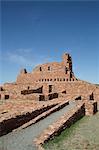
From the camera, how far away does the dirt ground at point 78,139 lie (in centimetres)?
1029

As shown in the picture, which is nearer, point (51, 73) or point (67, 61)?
point (51, 73)

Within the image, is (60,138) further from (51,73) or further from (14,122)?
(51,73)

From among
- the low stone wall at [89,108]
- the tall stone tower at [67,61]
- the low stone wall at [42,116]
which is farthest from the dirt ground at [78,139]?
the tall stone tower at [67,61]

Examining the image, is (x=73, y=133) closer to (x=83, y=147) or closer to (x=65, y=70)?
(x=83, y=147)

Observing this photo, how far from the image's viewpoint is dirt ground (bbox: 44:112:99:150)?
10.3 m

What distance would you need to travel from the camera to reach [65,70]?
48.4 meters

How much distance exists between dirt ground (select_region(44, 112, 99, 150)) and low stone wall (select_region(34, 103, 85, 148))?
209 mm

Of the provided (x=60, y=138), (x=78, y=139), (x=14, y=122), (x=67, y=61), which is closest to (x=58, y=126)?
(x=60, y=138)

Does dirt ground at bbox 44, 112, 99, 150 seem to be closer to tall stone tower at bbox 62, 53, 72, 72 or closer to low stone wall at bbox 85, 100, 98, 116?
low stone wall at bbox 85, 100, 98, 116

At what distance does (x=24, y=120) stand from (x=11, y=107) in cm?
644

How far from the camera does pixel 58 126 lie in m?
12.2

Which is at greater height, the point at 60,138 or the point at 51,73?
the point at 51,73

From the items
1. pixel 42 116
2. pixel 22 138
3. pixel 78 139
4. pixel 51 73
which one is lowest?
pixel 78 139

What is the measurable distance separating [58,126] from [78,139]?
3.95ft
